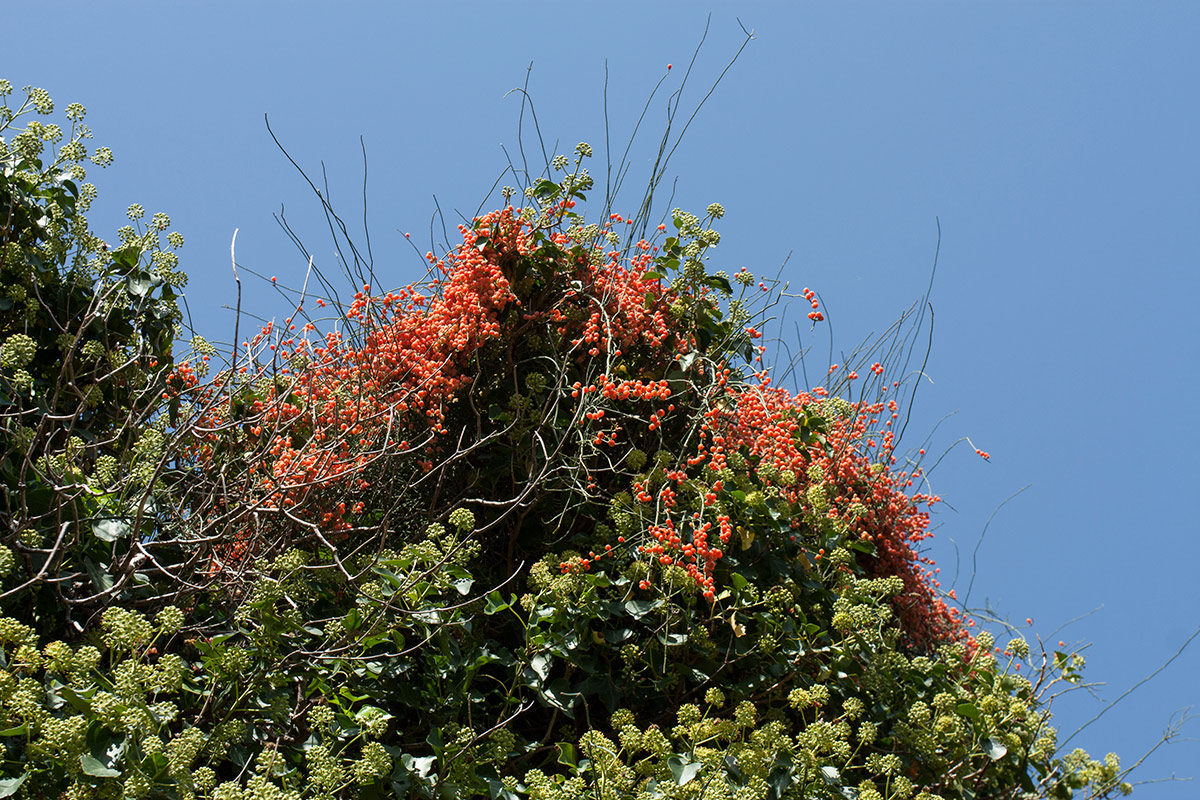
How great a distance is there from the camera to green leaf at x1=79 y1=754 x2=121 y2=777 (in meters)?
1.76

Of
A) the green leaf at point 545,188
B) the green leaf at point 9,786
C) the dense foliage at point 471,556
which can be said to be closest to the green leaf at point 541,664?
the dense foliage at point 471,556

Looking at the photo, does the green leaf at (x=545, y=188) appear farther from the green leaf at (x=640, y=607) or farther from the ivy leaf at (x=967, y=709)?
the ivy leaf at (x=967, y=709)

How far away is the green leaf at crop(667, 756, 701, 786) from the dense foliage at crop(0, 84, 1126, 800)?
0.02 meters

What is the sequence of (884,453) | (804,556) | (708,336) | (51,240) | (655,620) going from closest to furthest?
(655,620)
(804,556)
(51,240)
(708,336)
(884,453)

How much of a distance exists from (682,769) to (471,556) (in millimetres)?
750

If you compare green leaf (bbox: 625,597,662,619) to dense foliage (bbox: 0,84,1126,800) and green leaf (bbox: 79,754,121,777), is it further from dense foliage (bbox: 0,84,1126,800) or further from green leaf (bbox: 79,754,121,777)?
green leaf (bbox: 79,754,121,777)

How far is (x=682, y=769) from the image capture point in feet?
7.68

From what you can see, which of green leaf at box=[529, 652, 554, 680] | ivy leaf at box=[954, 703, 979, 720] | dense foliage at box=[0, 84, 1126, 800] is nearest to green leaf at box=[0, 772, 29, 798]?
dense foliage at box=[0, 84, 1126, 800]

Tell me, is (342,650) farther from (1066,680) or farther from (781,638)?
(1066,680)

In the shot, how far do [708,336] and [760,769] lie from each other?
172 centimetres

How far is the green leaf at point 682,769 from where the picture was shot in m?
2.32

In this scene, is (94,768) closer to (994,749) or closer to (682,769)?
(682,769)

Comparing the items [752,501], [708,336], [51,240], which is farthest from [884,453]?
[51,240]

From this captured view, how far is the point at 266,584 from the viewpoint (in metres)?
2.32
